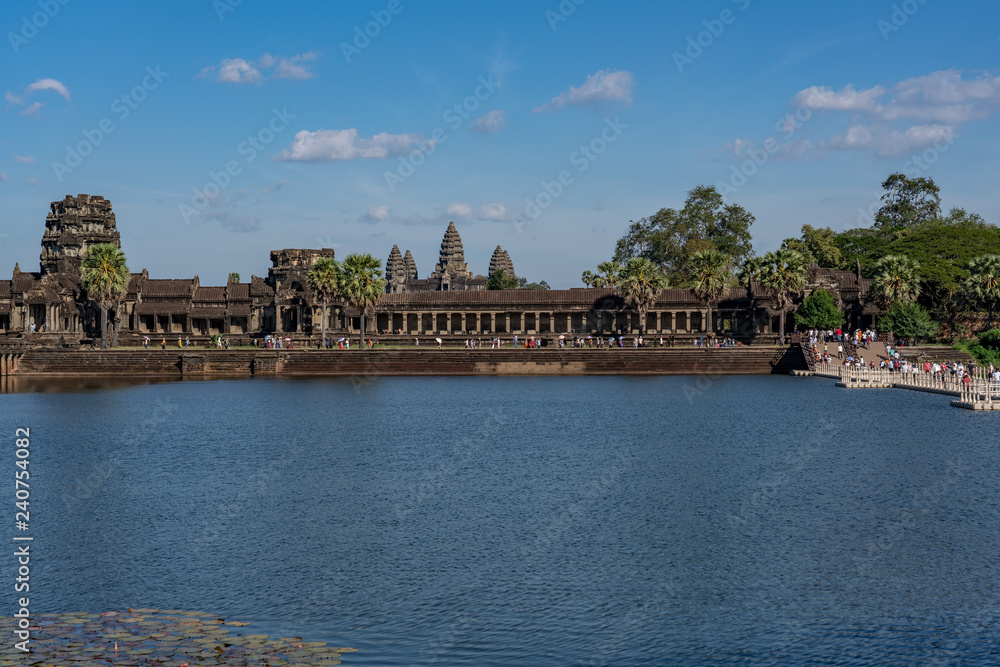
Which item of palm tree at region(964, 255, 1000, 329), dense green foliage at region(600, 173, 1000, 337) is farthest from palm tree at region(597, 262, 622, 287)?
palm tree at region(964, 255, 1000, 329)

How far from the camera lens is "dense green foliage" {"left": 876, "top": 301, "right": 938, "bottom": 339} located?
8362 centimetres

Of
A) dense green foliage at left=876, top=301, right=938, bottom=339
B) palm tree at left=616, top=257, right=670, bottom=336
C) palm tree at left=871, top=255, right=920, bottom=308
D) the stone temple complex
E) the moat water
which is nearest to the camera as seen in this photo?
the moat water

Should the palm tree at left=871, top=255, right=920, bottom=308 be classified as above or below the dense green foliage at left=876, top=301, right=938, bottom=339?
above

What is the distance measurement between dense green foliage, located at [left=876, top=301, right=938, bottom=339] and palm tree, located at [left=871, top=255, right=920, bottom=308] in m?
0.93

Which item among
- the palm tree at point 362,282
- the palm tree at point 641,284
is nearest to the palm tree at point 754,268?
the palm tree at point 641,284

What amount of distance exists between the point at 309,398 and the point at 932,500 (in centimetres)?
4205

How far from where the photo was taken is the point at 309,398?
6281cm

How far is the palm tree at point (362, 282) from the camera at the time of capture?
290 feet

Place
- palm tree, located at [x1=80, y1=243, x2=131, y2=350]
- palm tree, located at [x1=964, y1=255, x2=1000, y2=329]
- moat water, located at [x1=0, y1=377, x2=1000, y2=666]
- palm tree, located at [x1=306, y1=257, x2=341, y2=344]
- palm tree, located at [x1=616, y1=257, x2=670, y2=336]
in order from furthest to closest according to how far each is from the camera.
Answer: palm tree, located at [x1=616, y1=257, x2=670, y2=336] < palm tree, located at [x1=306, y1=257, x2=341, y2=344] < palm tree, located at [x1=80, y1=243, x2=131, y2=350] < palm tree, located at [x1=964, y1=255, x2=1000, y2=329] < moat water, located at [x1=0, y1=377, x2=1000, y2=666]

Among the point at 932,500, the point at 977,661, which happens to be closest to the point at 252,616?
the point at 977,661

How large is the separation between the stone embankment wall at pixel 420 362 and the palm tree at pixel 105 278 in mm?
6771

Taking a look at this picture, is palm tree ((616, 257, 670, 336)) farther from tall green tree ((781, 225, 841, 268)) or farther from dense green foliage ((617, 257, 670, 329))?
tall green tree ((781, 225, 841, 268))

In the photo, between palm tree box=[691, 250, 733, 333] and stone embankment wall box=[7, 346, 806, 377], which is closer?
stone embankment wall box=[7, 346, 806, 377]

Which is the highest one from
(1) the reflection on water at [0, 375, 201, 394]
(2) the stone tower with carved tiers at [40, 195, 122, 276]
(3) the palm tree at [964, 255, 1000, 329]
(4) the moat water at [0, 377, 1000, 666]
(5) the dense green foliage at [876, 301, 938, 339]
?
(2) the stone tower with carved tiers at [40, 195, 122, 276]
